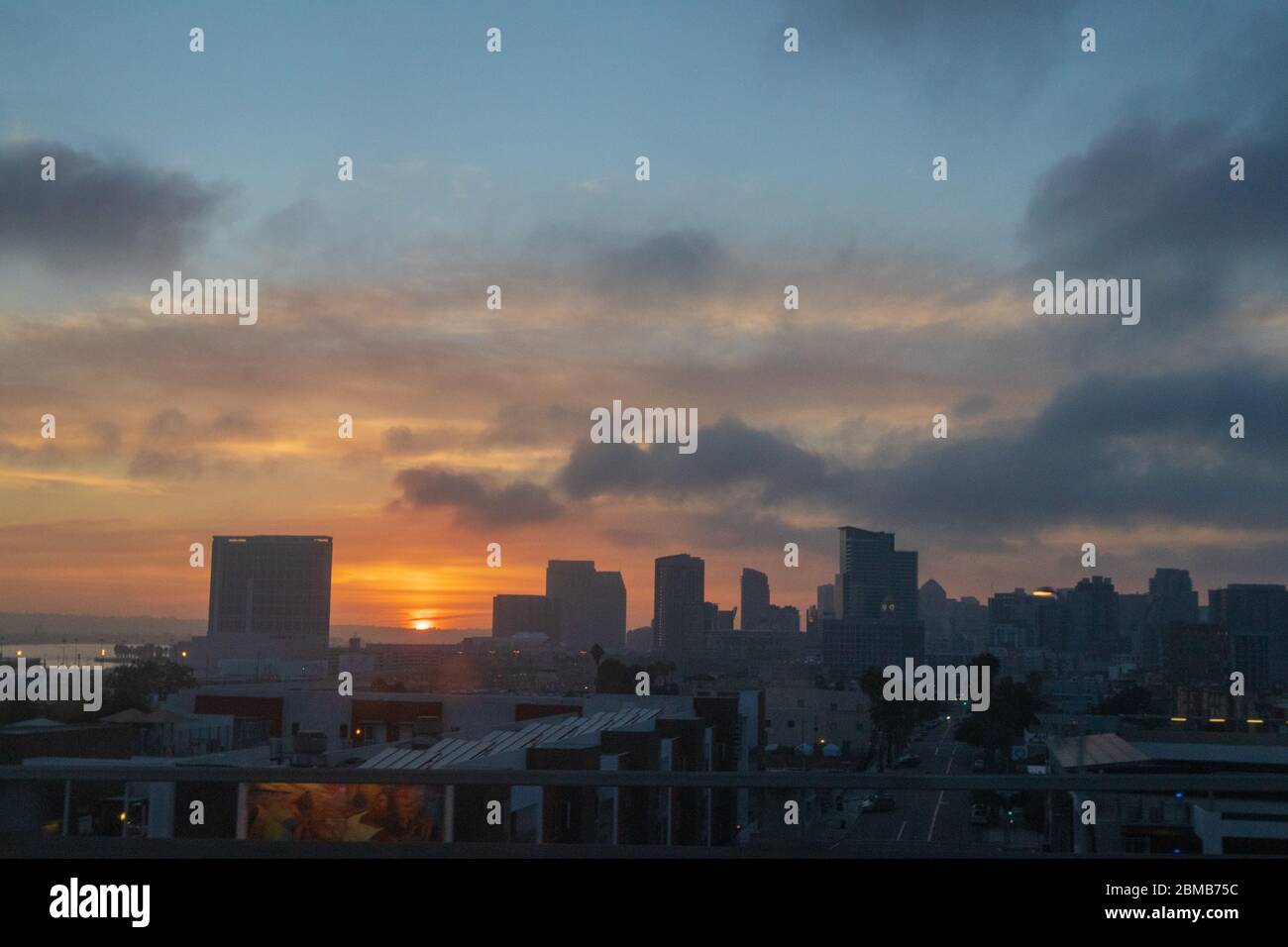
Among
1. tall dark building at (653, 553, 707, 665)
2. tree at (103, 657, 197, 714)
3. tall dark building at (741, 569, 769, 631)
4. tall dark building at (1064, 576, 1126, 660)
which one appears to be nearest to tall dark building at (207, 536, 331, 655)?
tree at (103, 657, 197, 714)

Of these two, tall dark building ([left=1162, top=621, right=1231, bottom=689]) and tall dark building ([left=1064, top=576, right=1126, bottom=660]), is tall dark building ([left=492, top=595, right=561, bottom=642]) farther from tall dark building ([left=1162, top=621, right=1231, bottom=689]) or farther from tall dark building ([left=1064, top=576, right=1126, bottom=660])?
tall dark building ([left=1162, top=621, right=1231, bottom=689])

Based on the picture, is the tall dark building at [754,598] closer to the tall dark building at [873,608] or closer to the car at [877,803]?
the tall dark building at [873,608]

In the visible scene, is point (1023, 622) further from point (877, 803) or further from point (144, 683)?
point (877, 803)

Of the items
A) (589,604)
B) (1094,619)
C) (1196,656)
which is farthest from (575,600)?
(1196,656)
